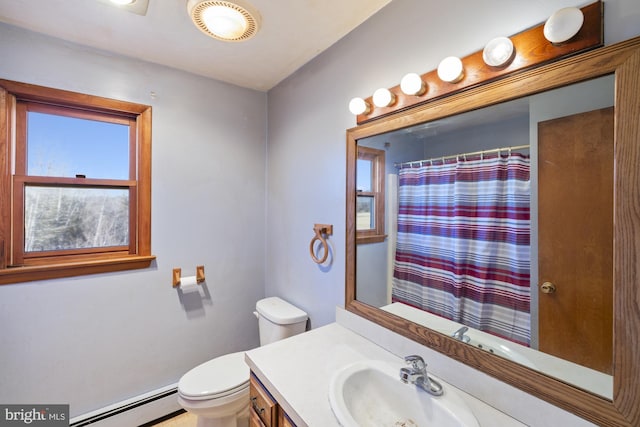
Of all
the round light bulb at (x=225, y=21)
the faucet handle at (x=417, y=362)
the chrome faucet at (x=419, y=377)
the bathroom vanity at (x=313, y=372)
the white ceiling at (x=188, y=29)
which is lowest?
the bathroom vanity at (x=313, y=372)

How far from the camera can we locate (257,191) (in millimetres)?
2203

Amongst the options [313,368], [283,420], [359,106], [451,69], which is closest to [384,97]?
[359,106]

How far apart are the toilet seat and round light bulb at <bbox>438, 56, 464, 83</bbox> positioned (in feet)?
5.70

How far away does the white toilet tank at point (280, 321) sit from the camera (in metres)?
1.70

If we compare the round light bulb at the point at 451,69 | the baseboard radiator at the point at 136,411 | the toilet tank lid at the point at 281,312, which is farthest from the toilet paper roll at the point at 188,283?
the round light bulb at the point at 451,69

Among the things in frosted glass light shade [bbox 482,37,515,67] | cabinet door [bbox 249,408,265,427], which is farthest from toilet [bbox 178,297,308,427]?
frosted glass light shade [bbox 482,37,515,67]

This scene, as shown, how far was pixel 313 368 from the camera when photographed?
3.47ft

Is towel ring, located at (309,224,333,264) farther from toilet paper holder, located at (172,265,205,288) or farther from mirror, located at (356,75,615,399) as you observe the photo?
toilet paper holder, located at (172,265,205,288)

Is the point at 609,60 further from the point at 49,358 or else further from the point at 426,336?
the point at 49,358

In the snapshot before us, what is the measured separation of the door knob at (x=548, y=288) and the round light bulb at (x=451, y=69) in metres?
0.74

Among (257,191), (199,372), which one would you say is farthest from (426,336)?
(257,191)

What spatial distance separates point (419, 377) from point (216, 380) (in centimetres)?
115

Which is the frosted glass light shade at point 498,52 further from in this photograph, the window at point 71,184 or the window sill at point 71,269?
the window sill at point 71,269

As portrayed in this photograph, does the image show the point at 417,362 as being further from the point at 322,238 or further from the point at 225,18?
the point at 225,18
